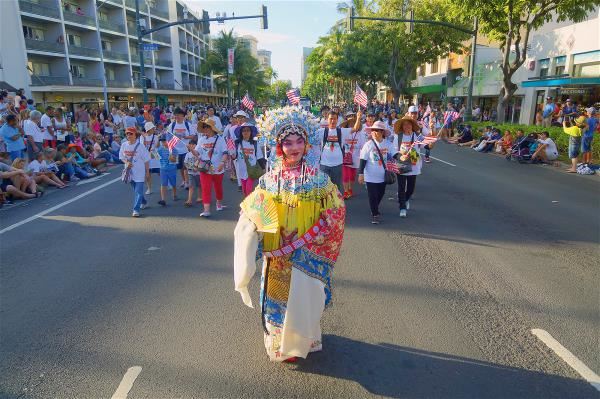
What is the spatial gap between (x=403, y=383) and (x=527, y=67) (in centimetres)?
2891

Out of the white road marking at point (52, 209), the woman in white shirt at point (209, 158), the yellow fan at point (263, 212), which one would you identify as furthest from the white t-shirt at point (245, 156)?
the yellow fan at point (263, 212)

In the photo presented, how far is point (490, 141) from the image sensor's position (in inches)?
693

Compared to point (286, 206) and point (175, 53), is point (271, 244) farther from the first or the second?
point (175, 53)

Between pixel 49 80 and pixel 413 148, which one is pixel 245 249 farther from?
pixel 49 80

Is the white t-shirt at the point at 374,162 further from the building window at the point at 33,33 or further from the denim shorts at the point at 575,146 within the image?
the building window at the point at 33,33

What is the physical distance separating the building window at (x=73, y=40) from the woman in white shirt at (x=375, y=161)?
40.0 m

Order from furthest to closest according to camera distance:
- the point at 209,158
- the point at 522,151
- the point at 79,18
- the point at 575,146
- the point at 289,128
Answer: the point at 79,18 → the point at 522,151 → the point at 575,146 → the point at 209,158 → the point at 289,128

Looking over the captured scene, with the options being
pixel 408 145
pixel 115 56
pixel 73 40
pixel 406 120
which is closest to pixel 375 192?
pixel 408 145

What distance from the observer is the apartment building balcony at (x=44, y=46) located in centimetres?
3222

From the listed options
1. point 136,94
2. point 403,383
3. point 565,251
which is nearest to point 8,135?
point 403,383

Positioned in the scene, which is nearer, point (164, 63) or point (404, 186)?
point (404, 186)

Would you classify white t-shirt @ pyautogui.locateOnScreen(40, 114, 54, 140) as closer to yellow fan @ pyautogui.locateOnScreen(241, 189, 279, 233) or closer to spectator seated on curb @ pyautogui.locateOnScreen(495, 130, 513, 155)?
yellow fan @ pyautogui.locateOnScreen(241, 189, 279, 233)

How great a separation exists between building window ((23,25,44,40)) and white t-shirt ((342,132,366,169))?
35293mm

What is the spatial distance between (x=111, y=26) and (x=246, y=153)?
42610mm
